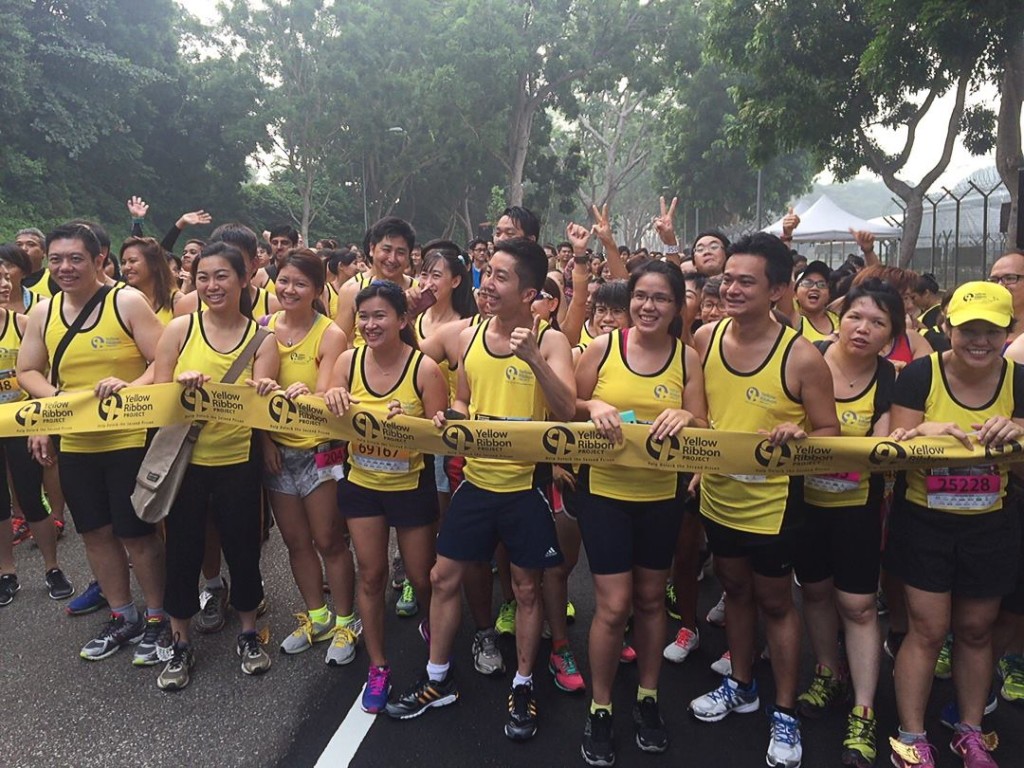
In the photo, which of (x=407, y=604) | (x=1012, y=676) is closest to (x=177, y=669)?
(x=407, y=604)

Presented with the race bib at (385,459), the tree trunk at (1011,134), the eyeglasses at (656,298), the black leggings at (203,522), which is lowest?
the black leggings at (203,522)

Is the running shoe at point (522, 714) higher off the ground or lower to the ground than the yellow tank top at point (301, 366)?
lower

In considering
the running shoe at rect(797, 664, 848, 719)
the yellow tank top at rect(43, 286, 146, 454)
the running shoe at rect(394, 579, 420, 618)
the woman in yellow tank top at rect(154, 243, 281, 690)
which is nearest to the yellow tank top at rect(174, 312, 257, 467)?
the woman in yellow tank top at rect(154, 243, 281, 690)

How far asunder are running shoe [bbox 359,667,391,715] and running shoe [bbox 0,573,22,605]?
2.67 m

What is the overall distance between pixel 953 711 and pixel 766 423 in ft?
5.33

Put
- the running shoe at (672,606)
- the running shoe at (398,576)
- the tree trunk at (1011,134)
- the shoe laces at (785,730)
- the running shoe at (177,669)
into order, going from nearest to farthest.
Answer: the shoe laces at (785,730), the running shoe at (177,669), the running shoe at (672,606), the running shoe at (398,576), the tree trunk at (1011,134)

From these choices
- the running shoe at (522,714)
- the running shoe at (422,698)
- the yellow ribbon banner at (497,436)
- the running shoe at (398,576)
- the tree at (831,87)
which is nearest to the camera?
the yellow ribbon banner at (497,436)

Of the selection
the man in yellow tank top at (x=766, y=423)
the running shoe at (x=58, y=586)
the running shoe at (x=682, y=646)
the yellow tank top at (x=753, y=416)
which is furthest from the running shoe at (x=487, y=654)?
the running shoe at (x=58, y=586)

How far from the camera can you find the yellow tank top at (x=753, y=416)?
122 inches

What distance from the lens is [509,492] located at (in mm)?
3375

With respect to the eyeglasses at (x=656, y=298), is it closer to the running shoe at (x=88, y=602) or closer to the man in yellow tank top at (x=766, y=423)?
the man in yellow tank top at (x=766, y=423)

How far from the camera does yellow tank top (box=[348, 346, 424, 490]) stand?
3.55 meters

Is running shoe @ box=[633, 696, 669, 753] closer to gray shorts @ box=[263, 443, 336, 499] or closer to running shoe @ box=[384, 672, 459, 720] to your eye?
running shoe @ box=[384, 672, 459, 720]

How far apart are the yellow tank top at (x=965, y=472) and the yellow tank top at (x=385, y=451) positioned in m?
2.22
